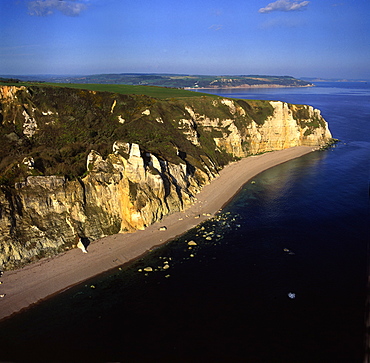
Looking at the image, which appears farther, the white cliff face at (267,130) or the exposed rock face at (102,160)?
the white cliff face at (267,130)

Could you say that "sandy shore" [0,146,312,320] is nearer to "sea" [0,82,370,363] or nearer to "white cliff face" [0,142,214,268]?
"sea" [0,82,370,363]

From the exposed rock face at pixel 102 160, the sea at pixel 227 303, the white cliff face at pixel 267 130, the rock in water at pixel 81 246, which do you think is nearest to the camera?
the sea at pixel 227 303

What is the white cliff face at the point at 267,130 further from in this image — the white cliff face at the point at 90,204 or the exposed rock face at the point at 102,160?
the white cliff face at the point at 90,204

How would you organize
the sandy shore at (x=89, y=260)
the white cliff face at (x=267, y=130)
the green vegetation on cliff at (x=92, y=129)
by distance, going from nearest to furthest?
1. the sandy shore at (x=89, y=260)
2. the green vegetation on cliff at (x=92, y=129)
3. the white cliff face at (x=267, y=130)

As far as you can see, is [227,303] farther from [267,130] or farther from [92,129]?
[267,130]

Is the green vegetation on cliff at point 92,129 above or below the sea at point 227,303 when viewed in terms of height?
above

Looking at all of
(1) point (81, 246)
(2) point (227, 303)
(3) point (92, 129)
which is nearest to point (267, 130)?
(3) point (92, 129)

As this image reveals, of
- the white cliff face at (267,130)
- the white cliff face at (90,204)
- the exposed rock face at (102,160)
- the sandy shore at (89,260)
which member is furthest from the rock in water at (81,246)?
the white cliff face at (267,130)
